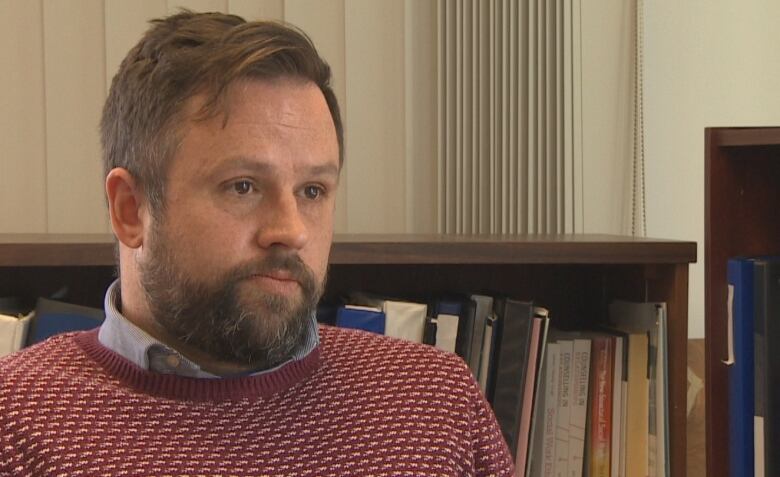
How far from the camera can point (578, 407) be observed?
1.50 meters

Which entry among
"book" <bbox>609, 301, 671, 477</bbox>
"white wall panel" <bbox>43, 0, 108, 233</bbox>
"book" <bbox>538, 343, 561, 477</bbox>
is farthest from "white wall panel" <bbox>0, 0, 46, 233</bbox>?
"book" <bbox>609, 301, 671, 477</bbox>

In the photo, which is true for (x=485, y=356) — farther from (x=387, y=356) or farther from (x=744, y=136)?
(x=744, y=136)

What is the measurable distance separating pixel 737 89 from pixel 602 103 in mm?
269

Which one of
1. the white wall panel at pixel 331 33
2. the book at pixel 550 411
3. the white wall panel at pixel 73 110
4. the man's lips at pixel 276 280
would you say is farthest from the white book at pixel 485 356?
the white wall panel at pixel 73 110

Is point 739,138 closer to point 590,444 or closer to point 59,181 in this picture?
point 590,444

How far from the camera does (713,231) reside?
1268 millimetres

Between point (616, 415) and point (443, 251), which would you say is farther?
point (616, 415)

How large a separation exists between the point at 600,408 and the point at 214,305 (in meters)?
0.75

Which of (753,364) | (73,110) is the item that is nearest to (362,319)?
(753,364)

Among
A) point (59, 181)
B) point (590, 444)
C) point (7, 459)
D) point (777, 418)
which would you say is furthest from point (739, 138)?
point (59, 181)

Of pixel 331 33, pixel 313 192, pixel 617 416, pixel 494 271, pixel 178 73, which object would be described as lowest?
pixel 617 416

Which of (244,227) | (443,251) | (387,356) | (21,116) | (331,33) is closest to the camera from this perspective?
(244,227)

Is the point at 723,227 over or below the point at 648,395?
over

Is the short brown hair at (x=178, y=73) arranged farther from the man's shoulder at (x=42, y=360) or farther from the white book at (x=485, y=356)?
the white book at (x=485, y=356)
